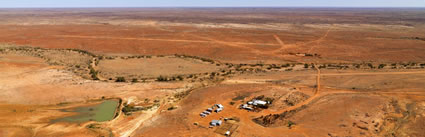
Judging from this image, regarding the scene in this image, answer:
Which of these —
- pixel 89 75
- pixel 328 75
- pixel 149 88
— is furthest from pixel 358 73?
pixel 89 75

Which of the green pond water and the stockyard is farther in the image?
the green pond water

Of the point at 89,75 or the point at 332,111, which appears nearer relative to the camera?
the point at 332,111

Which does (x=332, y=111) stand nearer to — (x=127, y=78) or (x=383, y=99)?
(x=383, y=99)

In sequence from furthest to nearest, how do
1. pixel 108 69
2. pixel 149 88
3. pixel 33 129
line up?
pixel 108 69 → pixel 149 88 → pixel 33 129

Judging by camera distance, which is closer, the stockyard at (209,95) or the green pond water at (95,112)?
the stockyard at (209,95)

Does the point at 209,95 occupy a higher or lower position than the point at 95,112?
higher

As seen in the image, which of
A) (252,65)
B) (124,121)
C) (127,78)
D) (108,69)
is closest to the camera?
(124,121)

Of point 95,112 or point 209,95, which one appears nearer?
point 95,112

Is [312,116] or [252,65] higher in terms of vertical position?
[252,65]
